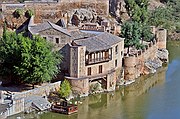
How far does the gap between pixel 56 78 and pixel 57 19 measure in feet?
35.4

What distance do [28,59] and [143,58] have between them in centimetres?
1243

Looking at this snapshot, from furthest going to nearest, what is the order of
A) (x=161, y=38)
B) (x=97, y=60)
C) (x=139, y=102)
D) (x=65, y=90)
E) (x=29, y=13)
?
1. (x=161, y=38)
2. (x=29, y=13)
3. (x=97, y=60)
4. (x=139, y=102)
5. (x=65, y=90)

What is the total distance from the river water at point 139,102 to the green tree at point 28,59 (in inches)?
117

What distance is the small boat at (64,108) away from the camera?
3256 cm

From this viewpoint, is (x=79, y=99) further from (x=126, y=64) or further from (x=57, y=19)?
(x=57, y=19)

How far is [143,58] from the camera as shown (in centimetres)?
4312

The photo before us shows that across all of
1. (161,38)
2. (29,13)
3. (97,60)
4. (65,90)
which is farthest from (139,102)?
(29,13)

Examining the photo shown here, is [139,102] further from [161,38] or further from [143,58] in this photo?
[161,38]

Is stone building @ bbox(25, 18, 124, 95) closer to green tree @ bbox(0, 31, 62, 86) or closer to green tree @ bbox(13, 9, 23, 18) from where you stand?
green tree @ bbox(0, 31, 62, 86)

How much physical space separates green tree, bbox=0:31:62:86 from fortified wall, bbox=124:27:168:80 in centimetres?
669

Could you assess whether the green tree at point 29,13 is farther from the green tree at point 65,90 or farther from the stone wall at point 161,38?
the green tree at point 65,90

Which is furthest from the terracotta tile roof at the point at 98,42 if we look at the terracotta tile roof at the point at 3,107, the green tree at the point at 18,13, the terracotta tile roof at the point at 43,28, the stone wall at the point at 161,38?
the stone wall at the point at 161,38

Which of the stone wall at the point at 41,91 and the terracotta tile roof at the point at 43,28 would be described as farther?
the terracotta tile roof at the point at 43,28

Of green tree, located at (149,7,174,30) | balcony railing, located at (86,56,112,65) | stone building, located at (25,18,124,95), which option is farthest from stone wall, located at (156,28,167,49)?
balcony railing, located at (86,56,112,65)
